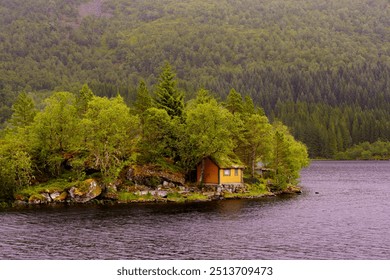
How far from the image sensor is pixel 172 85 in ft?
310

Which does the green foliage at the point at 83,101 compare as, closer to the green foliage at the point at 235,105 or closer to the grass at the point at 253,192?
the green foliage at the point at 235,105

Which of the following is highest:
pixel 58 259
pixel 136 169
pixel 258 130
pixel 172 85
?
pixel 172 85

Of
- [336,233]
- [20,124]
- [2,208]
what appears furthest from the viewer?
[20,124]

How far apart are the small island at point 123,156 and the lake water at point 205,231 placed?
6185 mm

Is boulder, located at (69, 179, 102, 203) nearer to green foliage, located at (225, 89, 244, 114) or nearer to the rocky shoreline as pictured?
the rocky shoreline

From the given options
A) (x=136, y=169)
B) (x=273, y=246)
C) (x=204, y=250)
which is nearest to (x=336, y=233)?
(x=273, y=246)

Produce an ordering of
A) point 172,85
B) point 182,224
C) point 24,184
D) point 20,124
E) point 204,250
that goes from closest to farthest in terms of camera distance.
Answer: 1. point 204,250
2. point 182,224
3. point 24,184
4. point 172,85
5. point 20,124

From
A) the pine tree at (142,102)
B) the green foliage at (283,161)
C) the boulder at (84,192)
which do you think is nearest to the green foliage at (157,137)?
the pine tree at (142,102)

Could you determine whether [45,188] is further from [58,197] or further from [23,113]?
[23,113]

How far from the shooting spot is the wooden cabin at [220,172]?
86625 mm

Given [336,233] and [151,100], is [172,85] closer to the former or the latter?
[151,100]

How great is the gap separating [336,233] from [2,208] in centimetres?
4589

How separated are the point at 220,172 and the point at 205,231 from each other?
97.2ft

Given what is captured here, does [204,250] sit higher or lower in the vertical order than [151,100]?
lower
